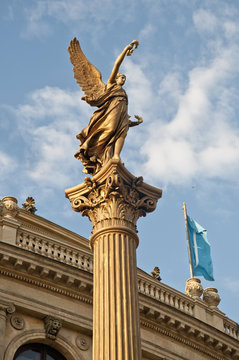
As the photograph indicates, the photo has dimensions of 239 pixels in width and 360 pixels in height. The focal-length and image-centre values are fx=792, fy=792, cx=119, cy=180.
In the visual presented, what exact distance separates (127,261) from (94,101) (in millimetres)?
5144

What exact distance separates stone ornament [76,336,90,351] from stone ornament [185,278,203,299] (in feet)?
23.5

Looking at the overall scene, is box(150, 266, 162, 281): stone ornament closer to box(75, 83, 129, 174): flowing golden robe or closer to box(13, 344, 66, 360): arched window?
box(13, 344, 66, 360): arched window

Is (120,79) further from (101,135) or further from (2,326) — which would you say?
(2,326)

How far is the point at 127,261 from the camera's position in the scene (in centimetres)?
1831

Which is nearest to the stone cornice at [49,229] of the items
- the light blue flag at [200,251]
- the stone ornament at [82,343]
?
the light blue flag at [200,251]

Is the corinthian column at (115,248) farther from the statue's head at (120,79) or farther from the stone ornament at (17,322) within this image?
the stone ornament at (17,322)

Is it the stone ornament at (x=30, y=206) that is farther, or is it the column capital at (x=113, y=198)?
the stone ornament at (x=30, y=206)

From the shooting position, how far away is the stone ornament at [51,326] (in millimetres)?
28953

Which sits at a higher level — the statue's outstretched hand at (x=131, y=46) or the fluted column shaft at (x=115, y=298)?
the statue's outstretched hand at (x=131, y=46)

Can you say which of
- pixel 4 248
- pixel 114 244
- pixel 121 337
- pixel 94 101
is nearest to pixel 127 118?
pixel 94 101

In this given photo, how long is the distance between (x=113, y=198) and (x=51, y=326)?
435 inches

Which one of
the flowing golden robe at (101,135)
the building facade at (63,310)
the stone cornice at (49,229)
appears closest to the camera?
the flowing golden robe at (101,135)

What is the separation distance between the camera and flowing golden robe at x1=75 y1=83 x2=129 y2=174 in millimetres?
20219

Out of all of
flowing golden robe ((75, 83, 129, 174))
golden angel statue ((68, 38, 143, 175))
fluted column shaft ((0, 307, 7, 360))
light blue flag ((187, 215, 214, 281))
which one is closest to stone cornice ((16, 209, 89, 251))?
light blue flag ((187, 215, 214, 281))
